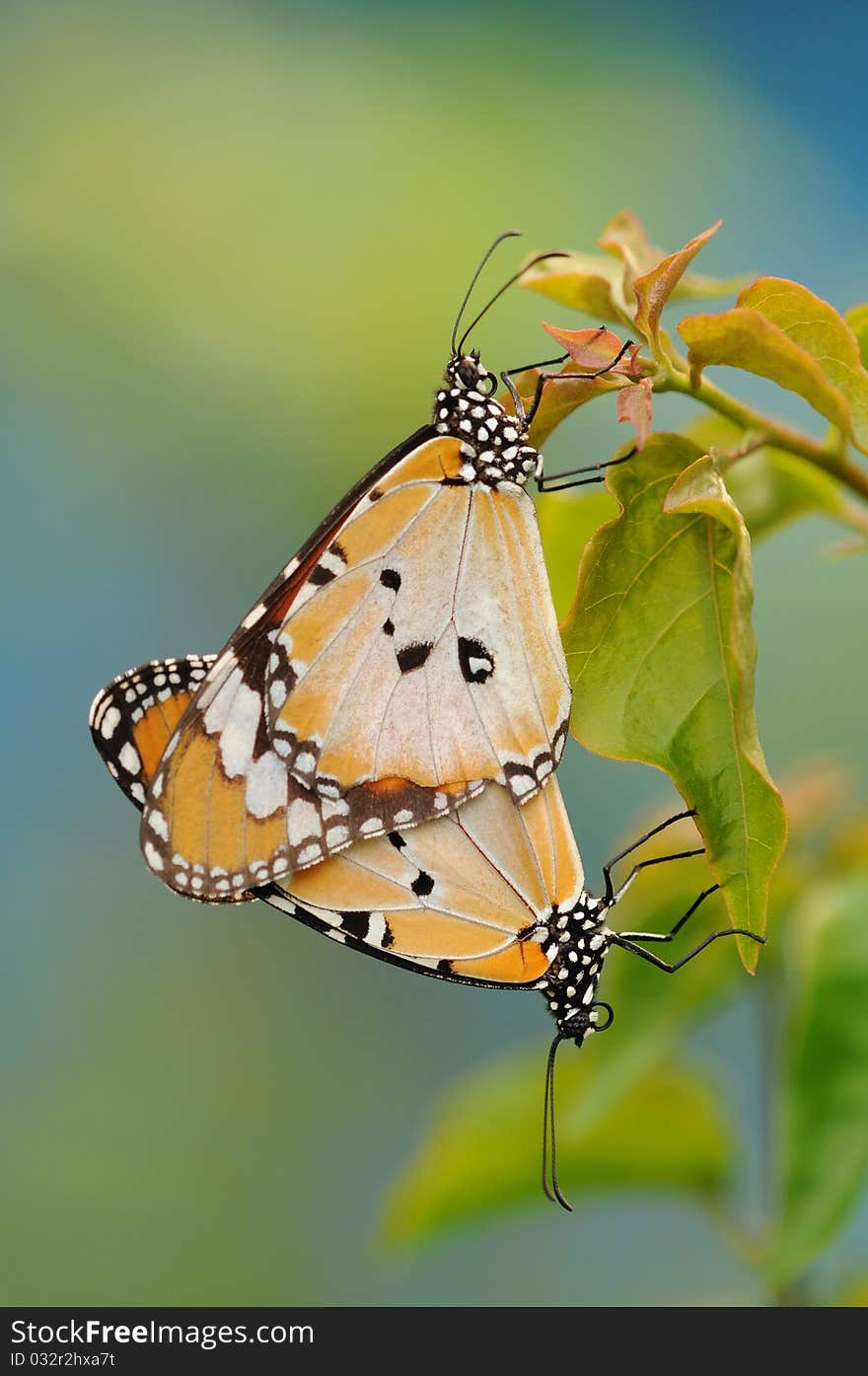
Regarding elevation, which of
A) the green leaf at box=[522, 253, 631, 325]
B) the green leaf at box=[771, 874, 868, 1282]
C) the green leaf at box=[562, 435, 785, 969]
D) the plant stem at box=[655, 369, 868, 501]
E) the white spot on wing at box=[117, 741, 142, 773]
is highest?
the green leaf at box=[522, 253, 631, 325]

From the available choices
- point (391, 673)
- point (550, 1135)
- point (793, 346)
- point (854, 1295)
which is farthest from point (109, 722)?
point (854, 1295)

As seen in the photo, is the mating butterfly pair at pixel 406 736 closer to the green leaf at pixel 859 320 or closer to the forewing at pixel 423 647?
the forewing at pixel 423 647

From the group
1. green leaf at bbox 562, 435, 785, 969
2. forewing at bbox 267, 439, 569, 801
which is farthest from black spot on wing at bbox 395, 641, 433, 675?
green leaf at bbox 562, 435, 785, 969

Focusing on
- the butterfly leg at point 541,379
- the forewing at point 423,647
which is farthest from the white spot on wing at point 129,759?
the butterfly leg at point 541,379

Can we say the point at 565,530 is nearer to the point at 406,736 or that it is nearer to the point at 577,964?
the point at 406,736

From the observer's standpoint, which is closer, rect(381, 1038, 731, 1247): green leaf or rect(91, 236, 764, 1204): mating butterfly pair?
rect(91, 236, 764, 1204): mating butterfly pair

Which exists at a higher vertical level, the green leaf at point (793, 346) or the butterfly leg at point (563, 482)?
the butterfly leg at point (563, 482)

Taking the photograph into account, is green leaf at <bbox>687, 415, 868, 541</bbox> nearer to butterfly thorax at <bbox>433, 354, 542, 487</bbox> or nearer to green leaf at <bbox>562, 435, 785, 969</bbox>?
butterfly thorax at <bbox>433, 354, 542, 487</bbox>
